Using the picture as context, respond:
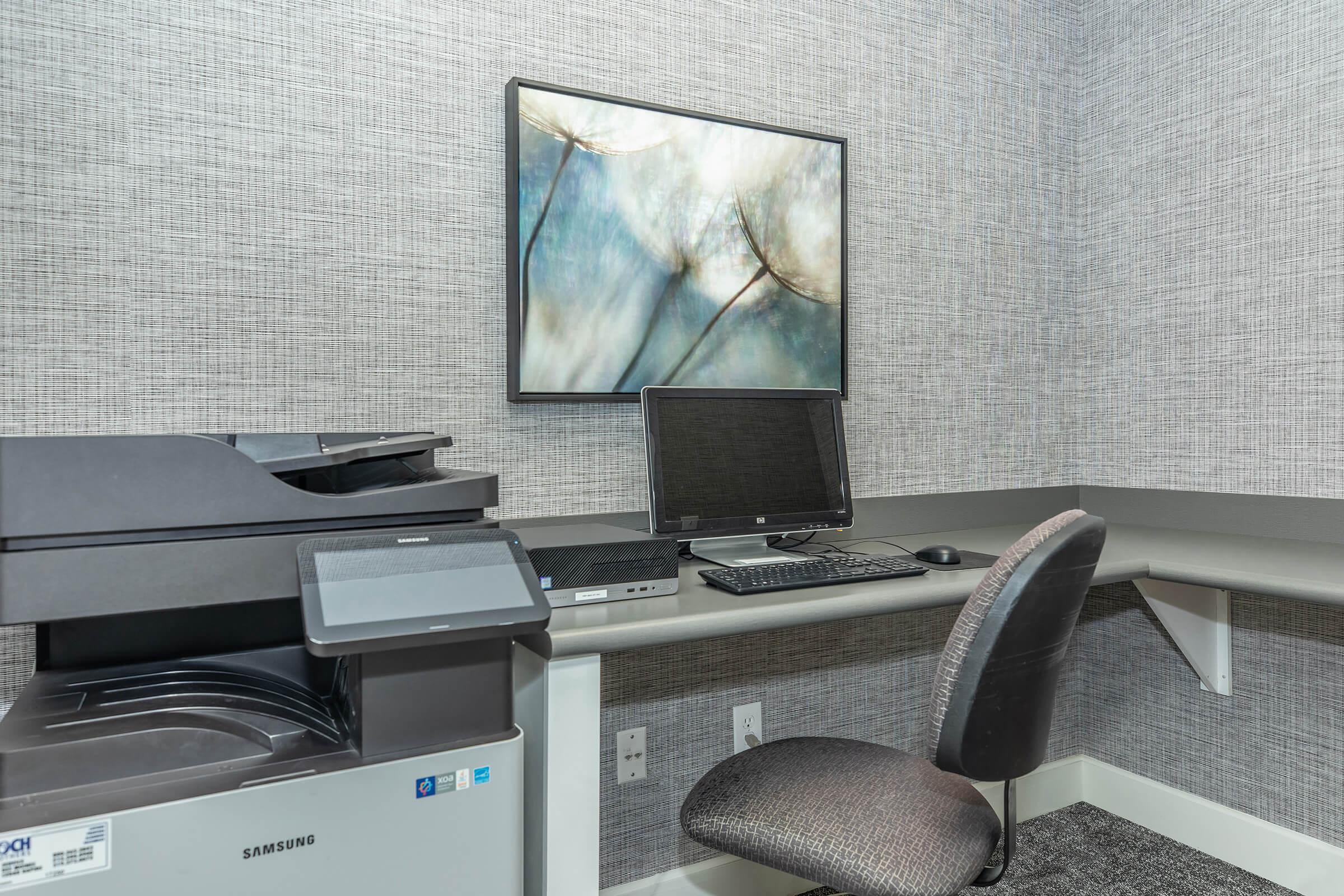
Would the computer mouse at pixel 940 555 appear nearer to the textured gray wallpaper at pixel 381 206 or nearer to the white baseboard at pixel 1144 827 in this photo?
the textured gray wallpaper at pixel 381 206

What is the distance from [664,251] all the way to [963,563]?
0.89 m

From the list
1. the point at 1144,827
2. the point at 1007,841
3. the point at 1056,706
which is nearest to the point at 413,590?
the point at 1007,841

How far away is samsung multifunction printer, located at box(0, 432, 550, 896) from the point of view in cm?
82

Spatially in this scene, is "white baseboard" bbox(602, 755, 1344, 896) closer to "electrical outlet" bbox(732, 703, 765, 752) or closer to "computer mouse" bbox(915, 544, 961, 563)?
"electrical outlet" bbox(732, 703, 765, 752)

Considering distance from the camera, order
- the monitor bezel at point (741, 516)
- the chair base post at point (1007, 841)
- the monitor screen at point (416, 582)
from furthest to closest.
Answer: the monitor bezel at point (741, 516) → the chair base post at point (1007, 841) → the monitor screen at point (416, 582)

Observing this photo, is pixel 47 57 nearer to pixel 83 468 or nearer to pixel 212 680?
pixel 83 468

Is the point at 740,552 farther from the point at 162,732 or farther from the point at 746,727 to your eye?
the point at 162,732

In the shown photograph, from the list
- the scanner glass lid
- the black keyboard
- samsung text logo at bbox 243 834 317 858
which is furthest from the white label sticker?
the black keyboard

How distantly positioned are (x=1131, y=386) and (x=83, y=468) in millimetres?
2405

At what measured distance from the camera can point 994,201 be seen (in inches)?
89.5

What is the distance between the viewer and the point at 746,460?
5.53 feet

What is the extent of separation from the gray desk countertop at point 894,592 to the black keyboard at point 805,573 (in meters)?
0.01

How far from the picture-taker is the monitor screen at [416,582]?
89cm

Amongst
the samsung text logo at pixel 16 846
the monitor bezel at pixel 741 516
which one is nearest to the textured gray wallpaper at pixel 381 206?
the monitor bezel at pixel 741 516
